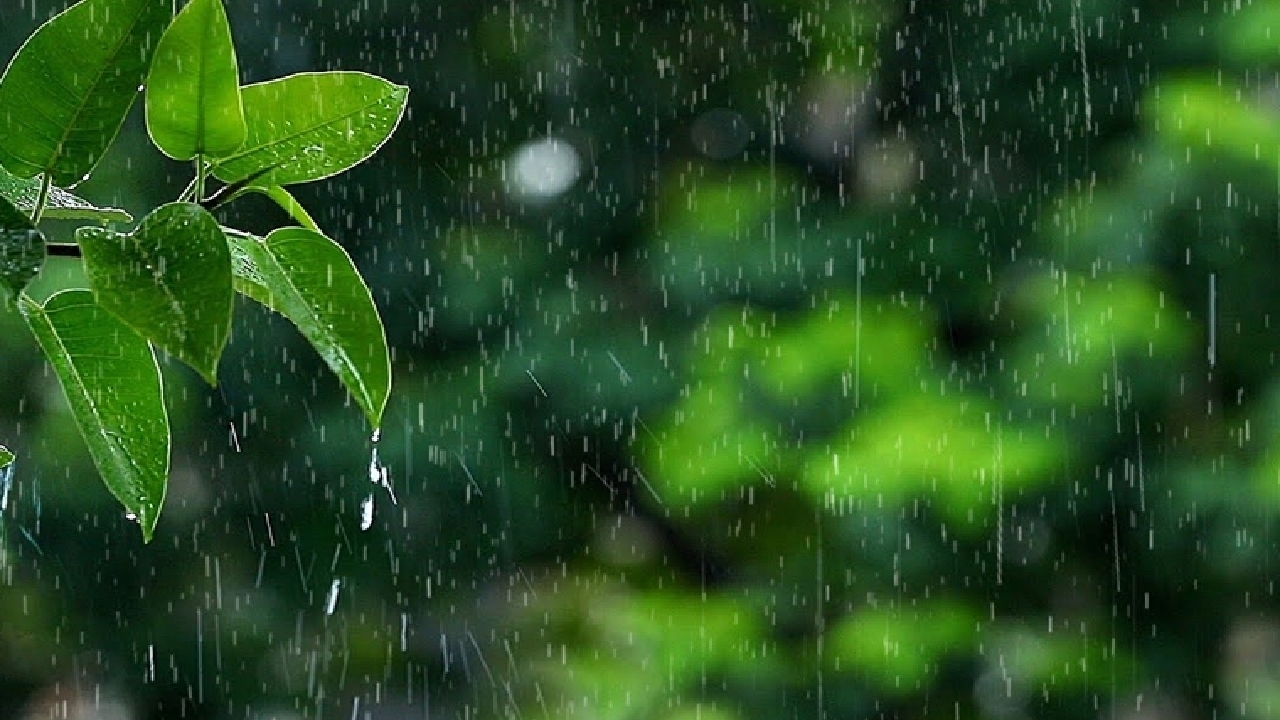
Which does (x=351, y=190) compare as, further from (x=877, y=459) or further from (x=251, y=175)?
(x=251, y=175)

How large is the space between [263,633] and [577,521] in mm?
557

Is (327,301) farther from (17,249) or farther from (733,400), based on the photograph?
(733,400)

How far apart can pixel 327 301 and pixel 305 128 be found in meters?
0.05

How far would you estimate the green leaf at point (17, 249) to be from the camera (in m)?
0.30

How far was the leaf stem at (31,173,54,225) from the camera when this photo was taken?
331 millimetres

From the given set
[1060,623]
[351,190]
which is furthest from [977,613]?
[351,190]

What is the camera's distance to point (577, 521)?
9.15 ft

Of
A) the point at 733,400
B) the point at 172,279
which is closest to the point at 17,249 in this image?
the point at 172,279

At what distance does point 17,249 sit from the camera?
30 cm

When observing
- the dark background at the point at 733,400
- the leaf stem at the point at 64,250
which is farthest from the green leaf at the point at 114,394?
the dark background at the point at 733,400

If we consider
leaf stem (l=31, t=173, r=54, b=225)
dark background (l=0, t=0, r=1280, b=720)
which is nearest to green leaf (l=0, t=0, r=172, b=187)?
leaf stem (l=31, t=173, r=54, b=225)

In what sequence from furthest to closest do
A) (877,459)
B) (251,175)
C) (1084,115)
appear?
(1084,115), (877,459), (251,175)

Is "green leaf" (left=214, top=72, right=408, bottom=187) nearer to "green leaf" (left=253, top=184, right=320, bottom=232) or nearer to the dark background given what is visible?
"green leaf" (left=253, top=184, right=320, bottom=232)

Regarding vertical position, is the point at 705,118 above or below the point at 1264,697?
above
